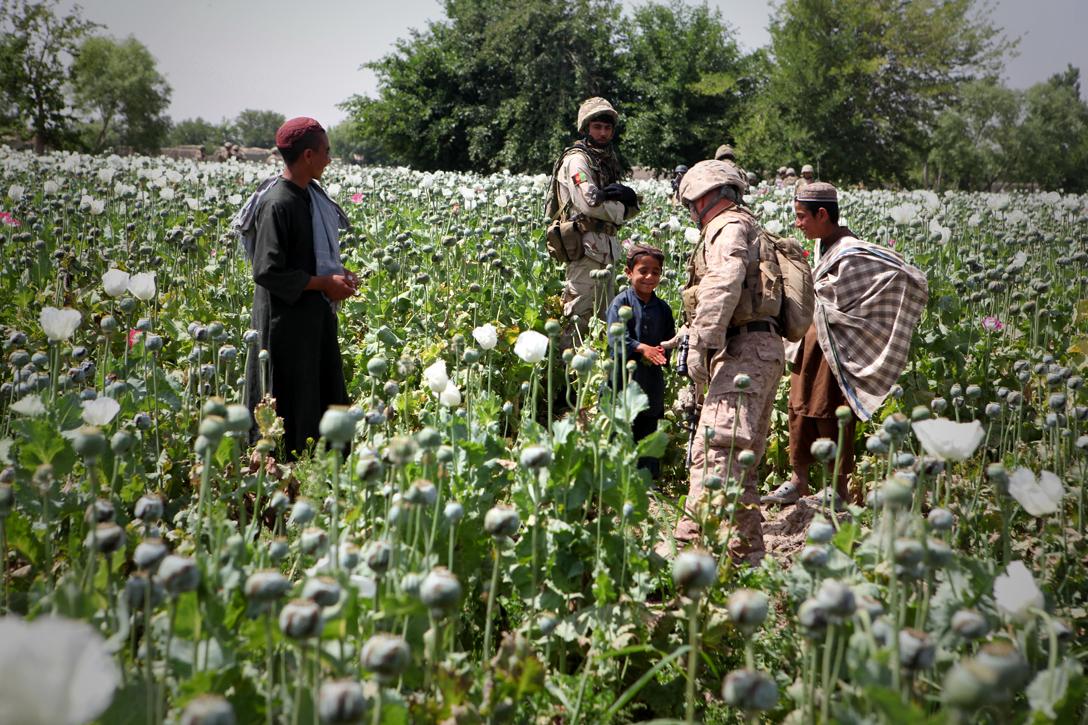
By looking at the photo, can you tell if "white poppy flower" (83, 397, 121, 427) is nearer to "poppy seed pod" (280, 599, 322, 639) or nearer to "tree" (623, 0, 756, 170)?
"poppy seed pod" (280, 599, 322, 639)

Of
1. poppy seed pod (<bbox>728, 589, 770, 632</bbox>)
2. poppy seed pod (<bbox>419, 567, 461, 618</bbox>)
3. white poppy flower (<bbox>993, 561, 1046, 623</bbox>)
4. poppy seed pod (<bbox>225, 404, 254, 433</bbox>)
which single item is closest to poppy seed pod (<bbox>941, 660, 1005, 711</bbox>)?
poppy seed pod (<bbox>728, 589, 770, 632</bbox>)

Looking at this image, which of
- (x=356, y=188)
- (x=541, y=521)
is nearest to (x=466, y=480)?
(x=541, y=521)

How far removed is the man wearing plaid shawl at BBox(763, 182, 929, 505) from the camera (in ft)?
13.6

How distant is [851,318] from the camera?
13.9 feet

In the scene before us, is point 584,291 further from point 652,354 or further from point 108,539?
point 108,539

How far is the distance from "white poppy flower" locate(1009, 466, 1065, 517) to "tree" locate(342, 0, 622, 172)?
97.1ft

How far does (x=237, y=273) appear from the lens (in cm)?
691

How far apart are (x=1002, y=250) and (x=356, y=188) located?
7.66m

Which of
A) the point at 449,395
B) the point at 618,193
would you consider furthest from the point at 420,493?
the point at 618,193

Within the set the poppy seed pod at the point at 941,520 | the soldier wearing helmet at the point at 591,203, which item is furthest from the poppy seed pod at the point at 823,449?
the soldier wearing helmet at the point at 591,203

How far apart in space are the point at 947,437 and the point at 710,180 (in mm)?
1982

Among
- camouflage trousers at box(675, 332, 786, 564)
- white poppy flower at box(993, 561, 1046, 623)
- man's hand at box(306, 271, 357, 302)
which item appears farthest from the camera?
man's hand at box(306, 271, 357, 302)

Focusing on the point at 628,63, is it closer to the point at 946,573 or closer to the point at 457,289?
the point at 457,289

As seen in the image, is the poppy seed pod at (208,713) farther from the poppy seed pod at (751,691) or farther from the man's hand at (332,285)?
the man's hand at (332,285)
